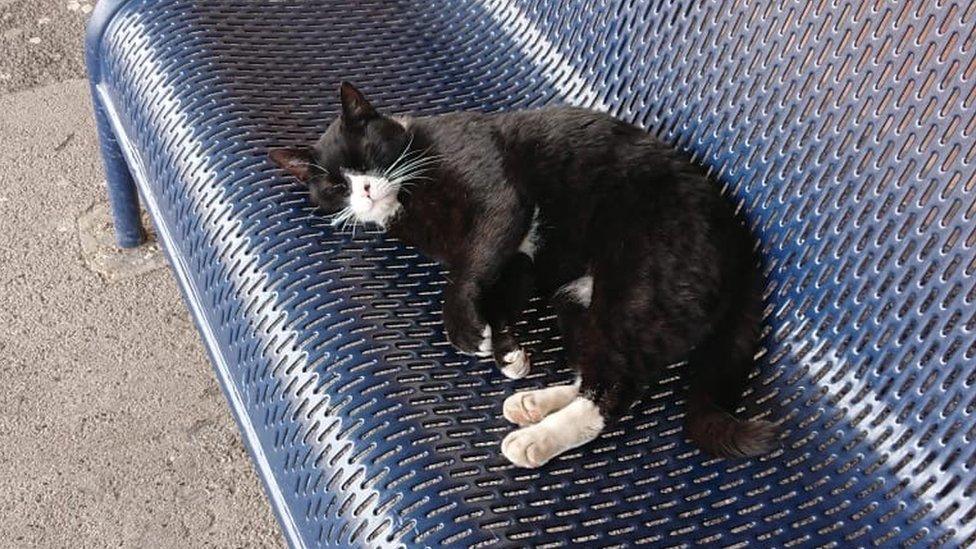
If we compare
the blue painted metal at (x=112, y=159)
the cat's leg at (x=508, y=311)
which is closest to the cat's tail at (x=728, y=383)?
the cat's leg at (x=508, y=311)

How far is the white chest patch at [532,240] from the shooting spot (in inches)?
56.7

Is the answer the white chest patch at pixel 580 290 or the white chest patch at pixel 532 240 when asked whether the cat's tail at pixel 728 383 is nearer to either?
the white chest patch at pixel 580 290

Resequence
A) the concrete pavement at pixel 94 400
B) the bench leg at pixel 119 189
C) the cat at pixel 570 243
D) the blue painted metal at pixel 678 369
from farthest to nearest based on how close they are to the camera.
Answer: the bench leg at pixel 119 189
the concrete pavement at pixel 94 400
the cat at pixel 570 243
the blue painted metal at pixel 678 369

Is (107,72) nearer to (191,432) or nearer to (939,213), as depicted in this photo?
(191,432)

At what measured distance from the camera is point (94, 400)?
1908 millimetres

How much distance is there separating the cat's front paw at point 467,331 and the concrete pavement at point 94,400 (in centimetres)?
64

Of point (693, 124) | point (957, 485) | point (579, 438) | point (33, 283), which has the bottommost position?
point (33, 283)

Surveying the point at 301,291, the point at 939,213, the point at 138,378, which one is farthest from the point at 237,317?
the point at 939,213

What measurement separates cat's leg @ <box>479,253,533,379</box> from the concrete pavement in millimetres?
658

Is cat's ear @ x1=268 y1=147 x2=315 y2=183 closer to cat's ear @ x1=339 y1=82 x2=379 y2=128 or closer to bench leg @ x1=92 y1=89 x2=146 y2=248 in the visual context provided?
cat's ear @ x1=339 y1=82 x2=379 y2=128

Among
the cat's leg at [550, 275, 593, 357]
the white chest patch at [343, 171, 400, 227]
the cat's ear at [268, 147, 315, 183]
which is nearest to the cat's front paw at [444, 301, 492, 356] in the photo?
the cat's leg at [550, 275, 593, 357]

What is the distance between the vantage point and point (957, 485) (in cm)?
114

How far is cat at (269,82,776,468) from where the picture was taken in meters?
1.25

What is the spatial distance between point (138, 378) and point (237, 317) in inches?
27.4
